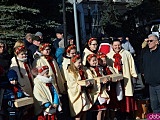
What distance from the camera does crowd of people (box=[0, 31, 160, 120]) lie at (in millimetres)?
7328

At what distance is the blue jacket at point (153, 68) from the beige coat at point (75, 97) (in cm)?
140

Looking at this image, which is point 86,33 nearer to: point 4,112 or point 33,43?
point 33,43

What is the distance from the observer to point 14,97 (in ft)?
22.7

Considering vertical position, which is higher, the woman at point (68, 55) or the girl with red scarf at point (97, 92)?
the woman at point (68, 55)

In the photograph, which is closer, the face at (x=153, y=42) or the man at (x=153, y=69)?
the man at (x=153, y=69)

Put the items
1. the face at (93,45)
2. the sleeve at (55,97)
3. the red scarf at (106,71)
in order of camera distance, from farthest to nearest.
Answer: the face at (93,45)
the red scarf at (106,71)
the sleeve at (55,97)

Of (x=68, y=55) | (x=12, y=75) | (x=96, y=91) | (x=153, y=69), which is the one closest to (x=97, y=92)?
(x=96, y=91)

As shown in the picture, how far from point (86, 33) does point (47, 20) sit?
14.3 metres

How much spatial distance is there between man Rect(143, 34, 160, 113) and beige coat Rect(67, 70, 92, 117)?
1415 mm

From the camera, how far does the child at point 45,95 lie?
24.0ft

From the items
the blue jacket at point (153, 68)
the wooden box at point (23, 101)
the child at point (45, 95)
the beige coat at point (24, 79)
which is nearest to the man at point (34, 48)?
the beige coat at point (24, 79)

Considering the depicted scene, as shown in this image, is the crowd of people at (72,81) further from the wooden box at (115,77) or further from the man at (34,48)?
the wooden box at (115,77)

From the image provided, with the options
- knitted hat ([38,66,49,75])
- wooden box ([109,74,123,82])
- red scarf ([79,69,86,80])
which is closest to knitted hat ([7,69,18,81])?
knitted hat ([38,66,49,75])

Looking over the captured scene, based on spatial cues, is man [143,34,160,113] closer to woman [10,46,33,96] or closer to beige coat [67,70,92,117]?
beige coat [67,70,92,117]
